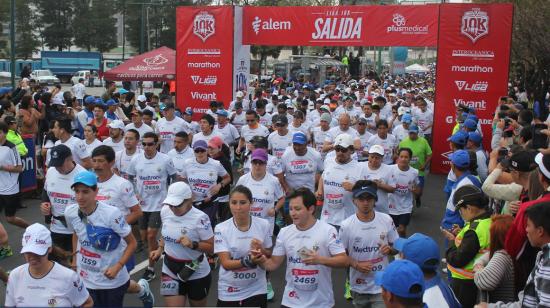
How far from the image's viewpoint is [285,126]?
36.7 ft

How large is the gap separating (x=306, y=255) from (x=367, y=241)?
912mm

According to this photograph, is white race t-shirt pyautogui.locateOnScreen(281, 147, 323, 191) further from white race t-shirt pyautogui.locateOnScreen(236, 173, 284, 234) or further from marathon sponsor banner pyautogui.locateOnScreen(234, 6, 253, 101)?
marathon sponsor banner pyautogui.locateOnScreen(234, 6, 253, 101)

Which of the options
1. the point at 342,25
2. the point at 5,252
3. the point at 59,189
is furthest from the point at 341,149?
the point at 342,25

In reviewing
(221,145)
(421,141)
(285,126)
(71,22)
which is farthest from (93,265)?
(71,22)

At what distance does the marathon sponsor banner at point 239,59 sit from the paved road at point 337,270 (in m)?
6.18

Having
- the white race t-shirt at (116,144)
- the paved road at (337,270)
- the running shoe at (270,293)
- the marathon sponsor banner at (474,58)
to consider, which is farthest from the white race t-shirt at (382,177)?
the marathon sponsor banner at (474,58)

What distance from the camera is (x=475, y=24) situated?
1567 centimetres

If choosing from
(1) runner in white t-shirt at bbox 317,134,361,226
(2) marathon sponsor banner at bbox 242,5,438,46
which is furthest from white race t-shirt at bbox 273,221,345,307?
(2) marathon sponsor banner at bbox 242,5,438,46

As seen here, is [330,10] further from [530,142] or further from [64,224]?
[64,224]

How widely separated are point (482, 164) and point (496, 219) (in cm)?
450

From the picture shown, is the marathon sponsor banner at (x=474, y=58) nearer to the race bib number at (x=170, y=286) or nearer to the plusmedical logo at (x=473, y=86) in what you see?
the plusmedical logo at (x=473, y=86)

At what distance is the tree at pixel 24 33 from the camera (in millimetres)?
71812

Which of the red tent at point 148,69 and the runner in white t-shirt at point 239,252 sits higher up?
the red tent at point 148,69

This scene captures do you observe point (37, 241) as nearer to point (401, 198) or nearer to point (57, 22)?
point (401, 198)
